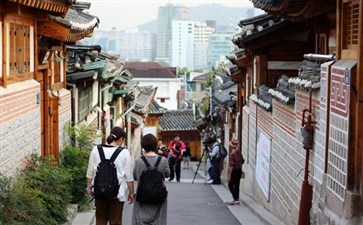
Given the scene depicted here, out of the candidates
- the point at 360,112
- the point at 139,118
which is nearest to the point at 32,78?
the point at 360,112

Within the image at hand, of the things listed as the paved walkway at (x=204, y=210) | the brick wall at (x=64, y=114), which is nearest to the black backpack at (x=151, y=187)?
the paved walkway at (x=204, y=210)

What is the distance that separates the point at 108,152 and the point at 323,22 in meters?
6.86

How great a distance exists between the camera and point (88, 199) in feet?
53.1

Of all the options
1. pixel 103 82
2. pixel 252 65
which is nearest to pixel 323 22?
pixel 252 65

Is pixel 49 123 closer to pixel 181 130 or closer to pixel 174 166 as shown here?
Answer: pixel 174 166

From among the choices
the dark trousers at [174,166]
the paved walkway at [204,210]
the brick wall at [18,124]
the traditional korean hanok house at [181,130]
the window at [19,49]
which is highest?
the window at [19,49]

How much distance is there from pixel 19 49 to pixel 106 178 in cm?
390

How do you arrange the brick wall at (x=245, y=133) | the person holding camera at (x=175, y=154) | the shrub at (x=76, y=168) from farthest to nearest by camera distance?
the person holding camera at (x=175, y=154), the brick wall at (x=245, y=133), the shrub at (x=76, y=168)

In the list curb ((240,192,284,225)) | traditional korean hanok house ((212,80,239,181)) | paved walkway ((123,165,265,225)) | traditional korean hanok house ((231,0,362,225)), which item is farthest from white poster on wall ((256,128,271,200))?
traditional korean hanok house ((212,80,239,181))

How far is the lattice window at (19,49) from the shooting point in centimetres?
1247

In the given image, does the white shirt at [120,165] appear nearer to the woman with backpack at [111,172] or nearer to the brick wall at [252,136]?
the woman with backpack at [111,172]

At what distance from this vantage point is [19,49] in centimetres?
1322

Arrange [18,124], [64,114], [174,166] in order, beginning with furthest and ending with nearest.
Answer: [174,166] < [64,114] < [18,124]

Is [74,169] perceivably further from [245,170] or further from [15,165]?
[245,170]
